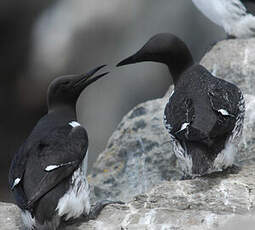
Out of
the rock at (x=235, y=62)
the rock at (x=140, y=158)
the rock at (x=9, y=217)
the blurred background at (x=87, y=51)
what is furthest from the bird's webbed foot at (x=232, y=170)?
the blurred background at (x=87, y=51)

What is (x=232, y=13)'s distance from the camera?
10336mm

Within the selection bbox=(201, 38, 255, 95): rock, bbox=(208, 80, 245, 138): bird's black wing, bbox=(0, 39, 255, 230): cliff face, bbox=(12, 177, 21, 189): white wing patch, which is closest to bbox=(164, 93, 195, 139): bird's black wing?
bbox=(208, 80, 245, 138): bird's black wing

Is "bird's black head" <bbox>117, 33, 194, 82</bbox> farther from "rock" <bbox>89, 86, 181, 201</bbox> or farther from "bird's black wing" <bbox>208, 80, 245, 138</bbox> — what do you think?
"bird's black wing" <bbox>208, 80, 245, 138</bbox>

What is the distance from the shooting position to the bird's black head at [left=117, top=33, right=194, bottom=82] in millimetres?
7672

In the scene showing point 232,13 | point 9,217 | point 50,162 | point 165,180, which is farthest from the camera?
→ point 232,13

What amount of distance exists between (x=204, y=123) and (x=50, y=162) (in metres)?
1.21

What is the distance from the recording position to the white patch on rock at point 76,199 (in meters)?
5.88

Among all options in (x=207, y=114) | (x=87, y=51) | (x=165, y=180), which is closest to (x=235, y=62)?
(x=165, y=180)

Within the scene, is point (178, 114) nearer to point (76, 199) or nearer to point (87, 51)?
point (76, 199)

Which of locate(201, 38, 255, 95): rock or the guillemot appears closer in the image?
the guillemot

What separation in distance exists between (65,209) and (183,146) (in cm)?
119

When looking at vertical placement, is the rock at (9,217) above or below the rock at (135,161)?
above

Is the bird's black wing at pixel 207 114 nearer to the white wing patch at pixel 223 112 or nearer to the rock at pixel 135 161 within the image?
the white wing patch at pixel 223 112

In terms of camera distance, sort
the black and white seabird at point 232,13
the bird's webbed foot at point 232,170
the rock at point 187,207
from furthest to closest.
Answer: the black and white seabird at point 232,13
the bird's webbed foot at point 232,170
the rock at point 187,207
